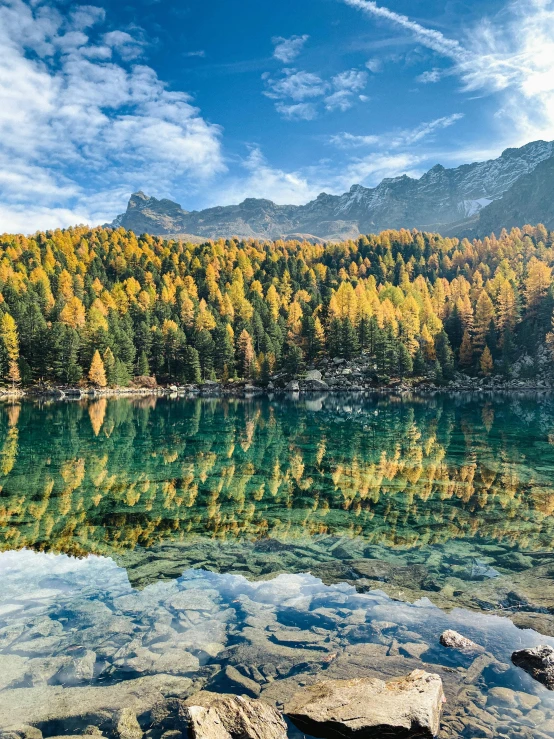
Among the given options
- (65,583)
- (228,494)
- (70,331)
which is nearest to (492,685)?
(65,583)

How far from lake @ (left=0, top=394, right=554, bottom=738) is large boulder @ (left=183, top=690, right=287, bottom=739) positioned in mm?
695

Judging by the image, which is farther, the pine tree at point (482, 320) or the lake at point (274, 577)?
the pine tree at point (482, 320)

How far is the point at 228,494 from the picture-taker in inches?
867

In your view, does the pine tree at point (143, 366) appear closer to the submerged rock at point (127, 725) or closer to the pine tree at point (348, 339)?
the pine tree at point (348, 339)

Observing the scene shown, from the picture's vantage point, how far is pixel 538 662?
27.7 feet

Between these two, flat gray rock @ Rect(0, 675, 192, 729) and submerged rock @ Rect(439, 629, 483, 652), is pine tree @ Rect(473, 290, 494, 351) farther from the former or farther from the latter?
flat gray rock @ Rect(0, 675, 192, 729)

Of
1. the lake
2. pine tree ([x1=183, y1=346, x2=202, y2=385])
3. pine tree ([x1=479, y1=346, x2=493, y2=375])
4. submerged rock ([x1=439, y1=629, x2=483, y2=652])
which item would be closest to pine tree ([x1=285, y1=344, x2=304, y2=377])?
pine tree ([x1=183, y1=346, x2=202, y2=385])

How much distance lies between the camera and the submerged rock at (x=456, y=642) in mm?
9234

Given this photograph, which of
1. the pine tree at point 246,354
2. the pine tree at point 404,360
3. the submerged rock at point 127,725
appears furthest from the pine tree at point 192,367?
the submerged rock at point 127,725

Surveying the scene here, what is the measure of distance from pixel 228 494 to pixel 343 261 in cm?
17783

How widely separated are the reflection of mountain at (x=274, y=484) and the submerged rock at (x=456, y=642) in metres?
5.80

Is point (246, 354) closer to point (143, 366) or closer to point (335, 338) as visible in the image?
point (335, 338)

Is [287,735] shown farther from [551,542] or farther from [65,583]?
[551,542]

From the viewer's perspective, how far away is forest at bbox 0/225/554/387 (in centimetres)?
10875
